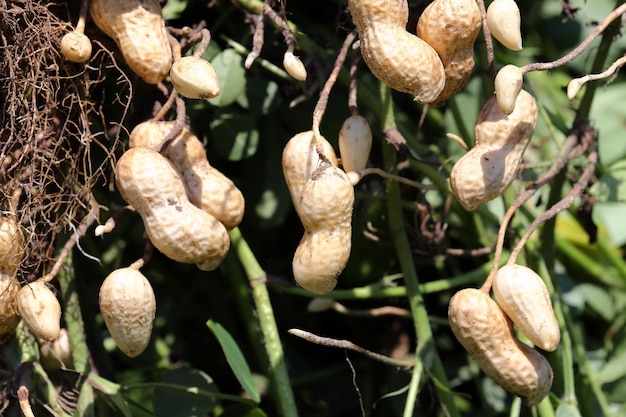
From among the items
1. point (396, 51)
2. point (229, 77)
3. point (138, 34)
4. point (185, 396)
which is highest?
point (396, 51)

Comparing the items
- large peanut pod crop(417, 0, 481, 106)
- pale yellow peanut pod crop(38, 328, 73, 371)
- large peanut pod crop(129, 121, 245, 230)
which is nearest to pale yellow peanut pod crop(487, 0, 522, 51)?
large peanut pod crop(417, 0, 481, 106)

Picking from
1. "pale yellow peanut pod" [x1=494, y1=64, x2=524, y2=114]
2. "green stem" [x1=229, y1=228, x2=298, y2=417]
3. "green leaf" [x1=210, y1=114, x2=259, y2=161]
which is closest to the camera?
"pale yellow peanut pod" [x1=494, y1=64, x2=524, y2=114]

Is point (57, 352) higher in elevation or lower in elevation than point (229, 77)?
lower

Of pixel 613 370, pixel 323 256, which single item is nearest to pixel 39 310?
pixel 323 256

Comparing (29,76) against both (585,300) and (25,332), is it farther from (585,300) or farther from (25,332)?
(585,300)

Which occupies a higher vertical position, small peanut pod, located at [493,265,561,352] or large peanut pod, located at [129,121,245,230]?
small peanut pod, located at [493,265,561,352]

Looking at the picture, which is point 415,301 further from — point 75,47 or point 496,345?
point 75,47

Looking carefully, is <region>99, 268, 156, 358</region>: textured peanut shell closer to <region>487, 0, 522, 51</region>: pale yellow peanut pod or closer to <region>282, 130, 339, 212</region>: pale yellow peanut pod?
<region>282, 130, 339, 212</region>: pale yellow peanut pod
